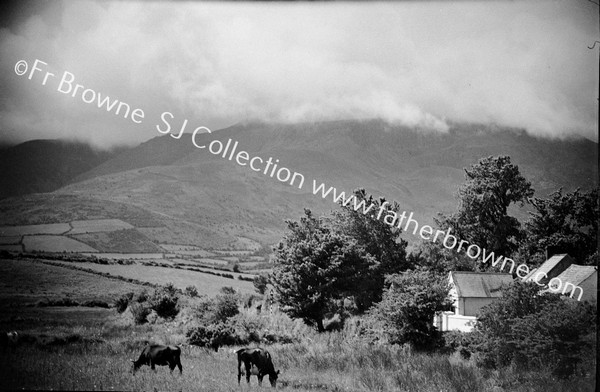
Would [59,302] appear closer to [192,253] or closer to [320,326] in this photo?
[192,253]

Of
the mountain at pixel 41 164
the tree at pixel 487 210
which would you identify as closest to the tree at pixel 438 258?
the tree at pixel 487 210

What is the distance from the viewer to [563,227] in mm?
23000

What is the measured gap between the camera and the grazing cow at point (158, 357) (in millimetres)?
9234

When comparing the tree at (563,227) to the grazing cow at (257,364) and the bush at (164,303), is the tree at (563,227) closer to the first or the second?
the bush at (164,303)

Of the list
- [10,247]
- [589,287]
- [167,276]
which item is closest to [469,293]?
[589,287]

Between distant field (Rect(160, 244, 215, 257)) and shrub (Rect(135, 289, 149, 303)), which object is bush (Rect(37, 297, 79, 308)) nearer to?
shrub (Rect(135, 289, 149, 303))

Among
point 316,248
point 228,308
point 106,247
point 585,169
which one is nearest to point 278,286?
point 316,248

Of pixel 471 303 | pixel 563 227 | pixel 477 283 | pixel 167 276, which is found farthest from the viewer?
pixel 563 227

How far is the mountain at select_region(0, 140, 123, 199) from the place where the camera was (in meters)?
10.9

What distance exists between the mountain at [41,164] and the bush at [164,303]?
3.51 meters

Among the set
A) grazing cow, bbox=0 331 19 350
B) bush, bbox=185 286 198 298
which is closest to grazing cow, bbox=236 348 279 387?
grazing cow, bbox=0 331 19 350

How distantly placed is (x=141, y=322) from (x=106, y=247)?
8.46 ft

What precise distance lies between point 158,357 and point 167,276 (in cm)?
456

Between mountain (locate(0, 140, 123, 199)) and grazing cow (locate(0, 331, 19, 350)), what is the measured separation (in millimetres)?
2866
